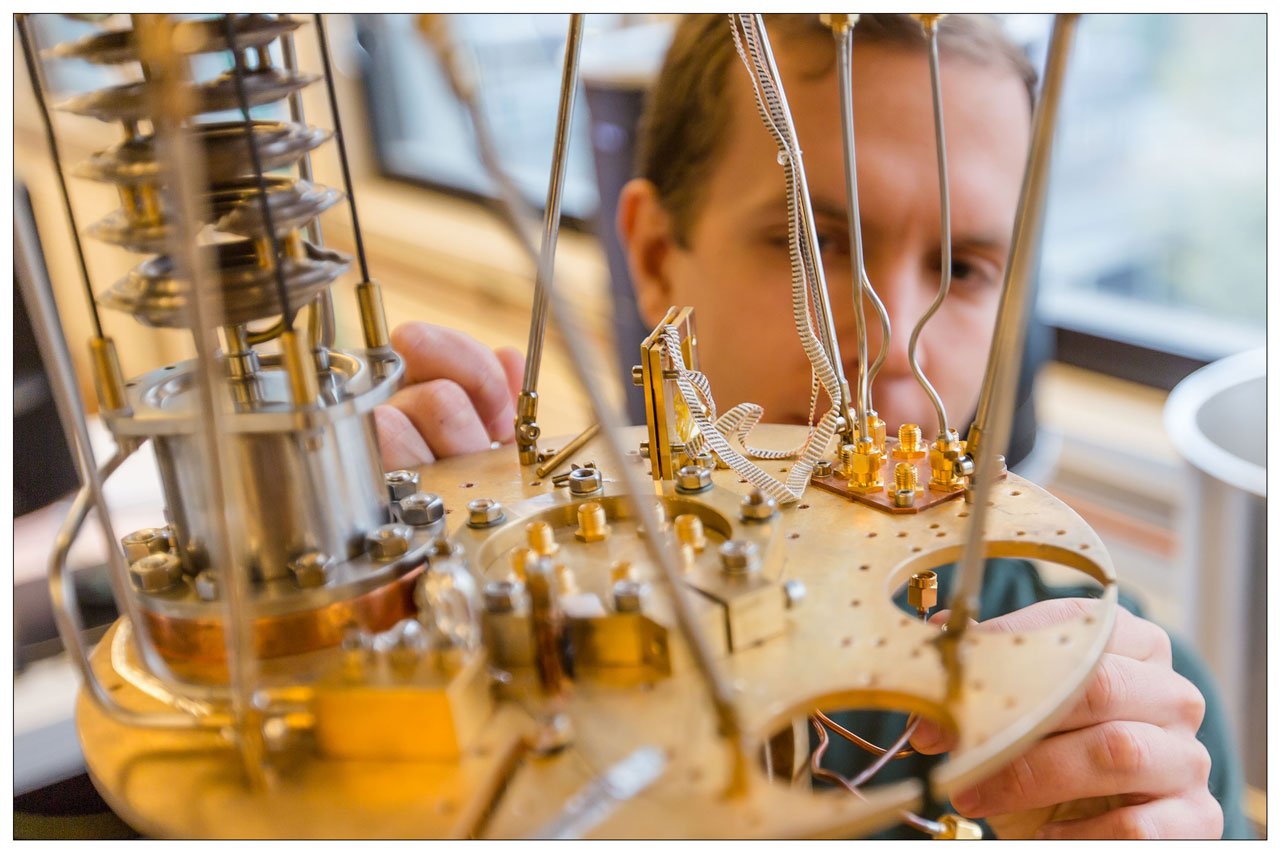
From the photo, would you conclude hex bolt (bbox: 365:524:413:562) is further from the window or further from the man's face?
the window

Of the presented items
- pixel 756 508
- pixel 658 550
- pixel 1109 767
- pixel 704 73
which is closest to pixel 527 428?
pixel 756 508

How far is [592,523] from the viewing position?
58 centimetres

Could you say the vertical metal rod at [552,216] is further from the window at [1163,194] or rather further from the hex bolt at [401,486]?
the window at [1163,194]

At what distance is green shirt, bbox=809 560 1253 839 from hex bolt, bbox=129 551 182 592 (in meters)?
0.51

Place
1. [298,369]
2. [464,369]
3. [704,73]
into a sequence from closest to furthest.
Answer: [298,369], [464,369], [704,73]

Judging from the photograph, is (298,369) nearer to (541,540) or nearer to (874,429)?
(541,540)

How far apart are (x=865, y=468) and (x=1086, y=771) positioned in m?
0.24

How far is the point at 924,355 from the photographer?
3.67 feet

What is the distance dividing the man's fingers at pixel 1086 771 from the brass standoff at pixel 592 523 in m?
0.29

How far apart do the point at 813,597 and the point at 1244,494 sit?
2.62ft

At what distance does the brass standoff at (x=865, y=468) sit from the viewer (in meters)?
0.63

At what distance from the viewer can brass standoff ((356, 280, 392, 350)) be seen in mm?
576

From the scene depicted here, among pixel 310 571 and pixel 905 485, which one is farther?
pixel 905 485
